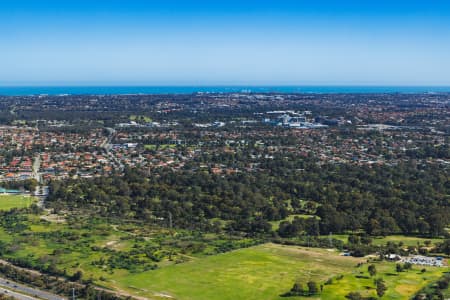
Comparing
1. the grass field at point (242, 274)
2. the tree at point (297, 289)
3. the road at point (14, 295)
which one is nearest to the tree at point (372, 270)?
the grass field at point (242, 274)

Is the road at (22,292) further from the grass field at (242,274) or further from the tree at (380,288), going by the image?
the tree at (380,288)

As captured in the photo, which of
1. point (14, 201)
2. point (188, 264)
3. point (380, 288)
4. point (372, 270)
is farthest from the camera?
point (14, 201)

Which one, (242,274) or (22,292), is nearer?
(22,292)

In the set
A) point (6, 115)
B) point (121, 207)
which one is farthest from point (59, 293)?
point (6, 115)

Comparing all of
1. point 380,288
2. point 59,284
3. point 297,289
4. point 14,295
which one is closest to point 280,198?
point 297,289

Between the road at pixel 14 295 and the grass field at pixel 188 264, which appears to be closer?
the road at pixel 14 295

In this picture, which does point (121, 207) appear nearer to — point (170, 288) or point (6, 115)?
point (170, 288)

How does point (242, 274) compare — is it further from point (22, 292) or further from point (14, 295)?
point (14, 295)
